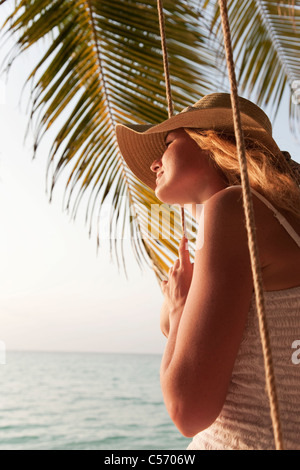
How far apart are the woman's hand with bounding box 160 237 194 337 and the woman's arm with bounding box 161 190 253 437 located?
114mm

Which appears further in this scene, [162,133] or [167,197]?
[162,133]

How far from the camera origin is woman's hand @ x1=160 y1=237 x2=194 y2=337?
0.90 m

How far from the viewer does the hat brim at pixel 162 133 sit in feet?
3.44

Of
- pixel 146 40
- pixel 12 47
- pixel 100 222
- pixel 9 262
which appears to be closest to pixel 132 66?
pixel 146 40

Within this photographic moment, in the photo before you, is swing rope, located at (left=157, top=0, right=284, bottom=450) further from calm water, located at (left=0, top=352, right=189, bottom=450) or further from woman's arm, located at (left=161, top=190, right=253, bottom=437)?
calm water, located at (left=0, top=352, right=189, bottom=450)

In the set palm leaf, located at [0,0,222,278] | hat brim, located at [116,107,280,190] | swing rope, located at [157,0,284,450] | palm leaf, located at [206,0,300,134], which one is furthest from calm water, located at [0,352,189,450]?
swing rope, located at [157,0,284,450]

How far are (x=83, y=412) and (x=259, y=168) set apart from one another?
17.5 metres

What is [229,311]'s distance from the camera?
750mm

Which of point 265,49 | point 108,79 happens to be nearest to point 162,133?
point 108,79

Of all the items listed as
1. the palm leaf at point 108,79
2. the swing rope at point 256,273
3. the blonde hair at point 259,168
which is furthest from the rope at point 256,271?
the palm leaf at point 108,79

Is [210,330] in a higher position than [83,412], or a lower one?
higher

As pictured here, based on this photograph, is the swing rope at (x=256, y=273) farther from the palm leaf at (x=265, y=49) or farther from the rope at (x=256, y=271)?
the palm leaf at (x=265, y=49)

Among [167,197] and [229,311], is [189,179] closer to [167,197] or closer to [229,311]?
[167,197]
